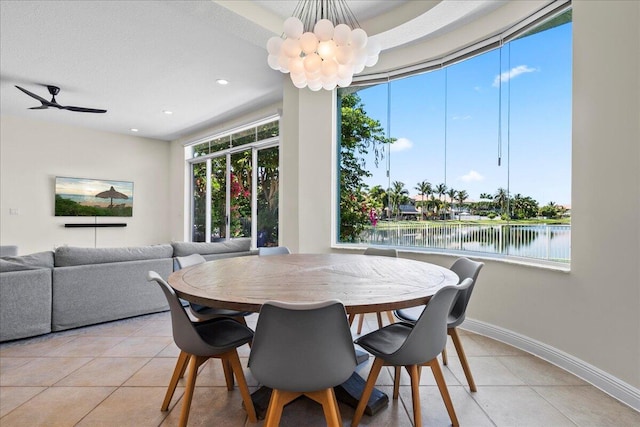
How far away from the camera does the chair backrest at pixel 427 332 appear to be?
1337 millimetres

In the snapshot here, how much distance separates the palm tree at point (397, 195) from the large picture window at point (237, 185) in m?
2.20

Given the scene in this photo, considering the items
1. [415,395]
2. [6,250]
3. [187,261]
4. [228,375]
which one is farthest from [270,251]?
[6,250]

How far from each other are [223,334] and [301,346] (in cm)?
71

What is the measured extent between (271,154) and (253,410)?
4.31 m

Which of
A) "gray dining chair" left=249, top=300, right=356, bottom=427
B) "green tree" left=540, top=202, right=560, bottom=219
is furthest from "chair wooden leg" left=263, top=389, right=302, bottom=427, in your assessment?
"green tree" left=540, top=202, right=560, bottom=219

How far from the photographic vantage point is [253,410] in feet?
5.30

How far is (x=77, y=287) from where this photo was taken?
2.89 meters

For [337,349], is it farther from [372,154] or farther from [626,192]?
[372,154]

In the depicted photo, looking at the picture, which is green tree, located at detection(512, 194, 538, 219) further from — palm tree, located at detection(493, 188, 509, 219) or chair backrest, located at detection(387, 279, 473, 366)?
chair backrest, located at detection(387, 279, 473, 366)

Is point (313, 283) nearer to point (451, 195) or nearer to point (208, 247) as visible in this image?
point (451, 195)

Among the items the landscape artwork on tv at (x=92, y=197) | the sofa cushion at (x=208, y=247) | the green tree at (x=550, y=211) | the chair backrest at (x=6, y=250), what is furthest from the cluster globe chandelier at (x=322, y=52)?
the landscape artwork on tv at (x=92, y=197)

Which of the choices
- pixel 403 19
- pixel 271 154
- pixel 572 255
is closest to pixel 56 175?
pixel 271 154

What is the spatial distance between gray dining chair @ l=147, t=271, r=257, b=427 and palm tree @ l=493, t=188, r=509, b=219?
8.14 feet

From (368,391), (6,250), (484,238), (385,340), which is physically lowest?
(368,391)
